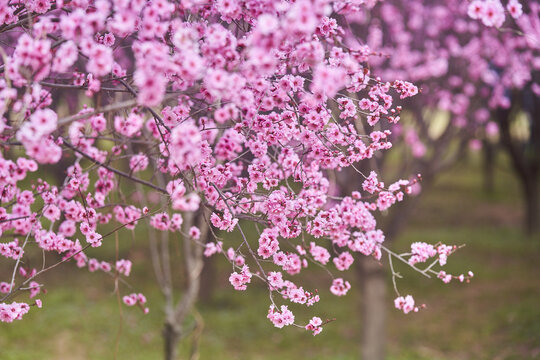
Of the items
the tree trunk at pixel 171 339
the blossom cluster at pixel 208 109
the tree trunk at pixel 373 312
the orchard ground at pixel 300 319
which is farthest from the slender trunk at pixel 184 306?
the tree trunk at pixel 373 312

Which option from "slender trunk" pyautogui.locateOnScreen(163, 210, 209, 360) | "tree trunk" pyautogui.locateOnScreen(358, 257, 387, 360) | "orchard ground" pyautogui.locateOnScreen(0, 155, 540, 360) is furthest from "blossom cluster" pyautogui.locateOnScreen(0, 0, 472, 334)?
"tree trunk" pyautogui.locateOnScreen(358, 257, 387, 360)

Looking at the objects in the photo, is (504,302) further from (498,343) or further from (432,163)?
(432,163)

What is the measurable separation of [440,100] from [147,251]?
8.78 metres

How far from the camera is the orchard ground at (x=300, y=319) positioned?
8805 millimetres

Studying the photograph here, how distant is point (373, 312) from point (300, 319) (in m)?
2.99

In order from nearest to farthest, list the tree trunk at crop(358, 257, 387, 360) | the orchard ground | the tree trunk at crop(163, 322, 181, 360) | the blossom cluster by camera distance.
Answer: the blossom cluster < the tree trunk at crop(163, 322, 181, 360) < the tree trunk at crop(358, 257, 387, 360) < the orchard ground

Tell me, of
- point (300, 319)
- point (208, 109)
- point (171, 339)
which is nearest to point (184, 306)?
point (171, 339)

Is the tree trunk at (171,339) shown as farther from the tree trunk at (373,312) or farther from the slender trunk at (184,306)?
the tree trunk at (373,312)

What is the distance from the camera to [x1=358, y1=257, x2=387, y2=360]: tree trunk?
7.44 meters

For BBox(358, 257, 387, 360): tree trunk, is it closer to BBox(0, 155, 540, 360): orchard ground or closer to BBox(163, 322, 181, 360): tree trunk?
BBox(0, 155, 540, 360): orchard ground

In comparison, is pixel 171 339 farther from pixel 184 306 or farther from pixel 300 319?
pixel 300 319

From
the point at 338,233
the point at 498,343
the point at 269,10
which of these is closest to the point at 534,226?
the point at 498,343

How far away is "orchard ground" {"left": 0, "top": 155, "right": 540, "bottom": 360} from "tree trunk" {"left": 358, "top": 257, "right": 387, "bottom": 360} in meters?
1.26

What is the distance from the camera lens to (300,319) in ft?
34.0
